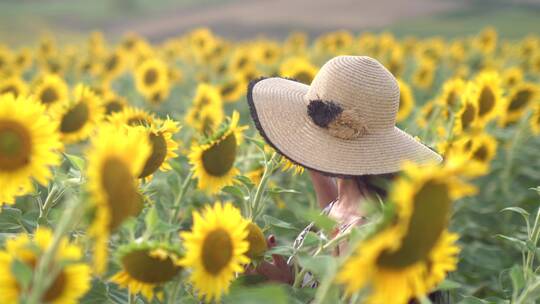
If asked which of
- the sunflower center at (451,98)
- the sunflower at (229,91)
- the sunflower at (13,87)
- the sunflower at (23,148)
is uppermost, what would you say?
the sunflower at (23,148)

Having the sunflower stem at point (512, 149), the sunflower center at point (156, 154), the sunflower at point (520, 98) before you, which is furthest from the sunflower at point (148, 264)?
the sunflower at point (520, 98)

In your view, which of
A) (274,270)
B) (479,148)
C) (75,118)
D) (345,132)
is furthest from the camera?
(479,148)

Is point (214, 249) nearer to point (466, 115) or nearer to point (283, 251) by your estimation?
point (283, 251)

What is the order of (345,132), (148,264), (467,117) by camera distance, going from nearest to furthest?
(148,264), (345,132), (467,117)

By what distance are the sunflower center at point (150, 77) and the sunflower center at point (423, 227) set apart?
3.79 m

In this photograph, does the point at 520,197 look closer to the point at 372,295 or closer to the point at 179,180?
the point at 179,180

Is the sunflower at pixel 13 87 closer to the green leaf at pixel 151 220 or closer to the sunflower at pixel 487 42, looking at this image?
the green leaf at pixel 151 220

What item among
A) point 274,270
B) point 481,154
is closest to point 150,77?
point 481,154

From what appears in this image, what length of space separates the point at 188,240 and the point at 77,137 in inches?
55.7

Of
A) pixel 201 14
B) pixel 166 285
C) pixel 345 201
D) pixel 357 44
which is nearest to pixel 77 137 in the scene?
pixel 345 201

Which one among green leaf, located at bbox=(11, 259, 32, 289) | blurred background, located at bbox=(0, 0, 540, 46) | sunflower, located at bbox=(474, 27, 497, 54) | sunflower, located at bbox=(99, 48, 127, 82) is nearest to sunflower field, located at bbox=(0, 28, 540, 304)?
green leaf, located at bbox=(11, 259, 32, 289)

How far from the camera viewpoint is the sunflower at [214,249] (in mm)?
1303

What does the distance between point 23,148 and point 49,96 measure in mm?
2021

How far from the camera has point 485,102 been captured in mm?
2893
